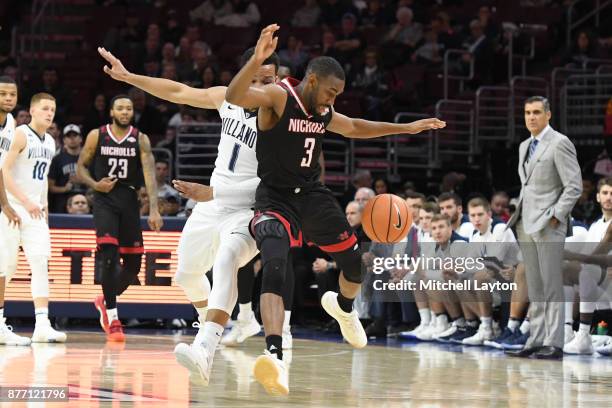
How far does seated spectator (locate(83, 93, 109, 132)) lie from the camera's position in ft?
59.2

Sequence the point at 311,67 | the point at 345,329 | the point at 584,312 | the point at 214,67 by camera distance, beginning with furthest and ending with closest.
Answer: the point at 214,67 → the point at 584,312 → the point at 345,329 → the point at 311,67

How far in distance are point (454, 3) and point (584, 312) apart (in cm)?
1110

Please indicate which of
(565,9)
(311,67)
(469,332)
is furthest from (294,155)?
(565,9)

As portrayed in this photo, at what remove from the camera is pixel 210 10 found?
21781 mm

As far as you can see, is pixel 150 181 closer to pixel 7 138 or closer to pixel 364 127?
pixel 7 138

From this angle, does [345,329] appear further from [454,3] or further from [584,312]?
[454,3]

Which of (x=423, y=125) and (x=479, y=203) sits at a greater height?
(x=423, y=125)

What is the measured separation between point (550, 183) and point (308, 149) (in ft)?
12.9

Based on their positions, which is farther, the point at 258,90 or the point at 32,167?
the point at 32,167

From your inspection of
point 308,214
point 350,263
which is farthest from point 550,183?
point 308,214

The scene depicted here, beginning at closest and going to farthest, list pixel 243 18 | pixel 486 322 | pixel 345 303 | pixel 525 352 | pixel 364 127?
pixel 364 127
pixel 345 303
pixel 525 352
pixel 486 322
pixel 243 18

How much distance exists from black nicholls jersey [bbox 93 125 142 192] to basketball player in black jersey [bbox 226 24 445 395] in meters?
4.57

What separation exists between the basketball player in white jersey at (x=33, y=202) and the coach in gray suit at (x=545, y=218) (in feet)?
14.4

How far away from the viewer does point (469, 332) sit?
12.6 metres
